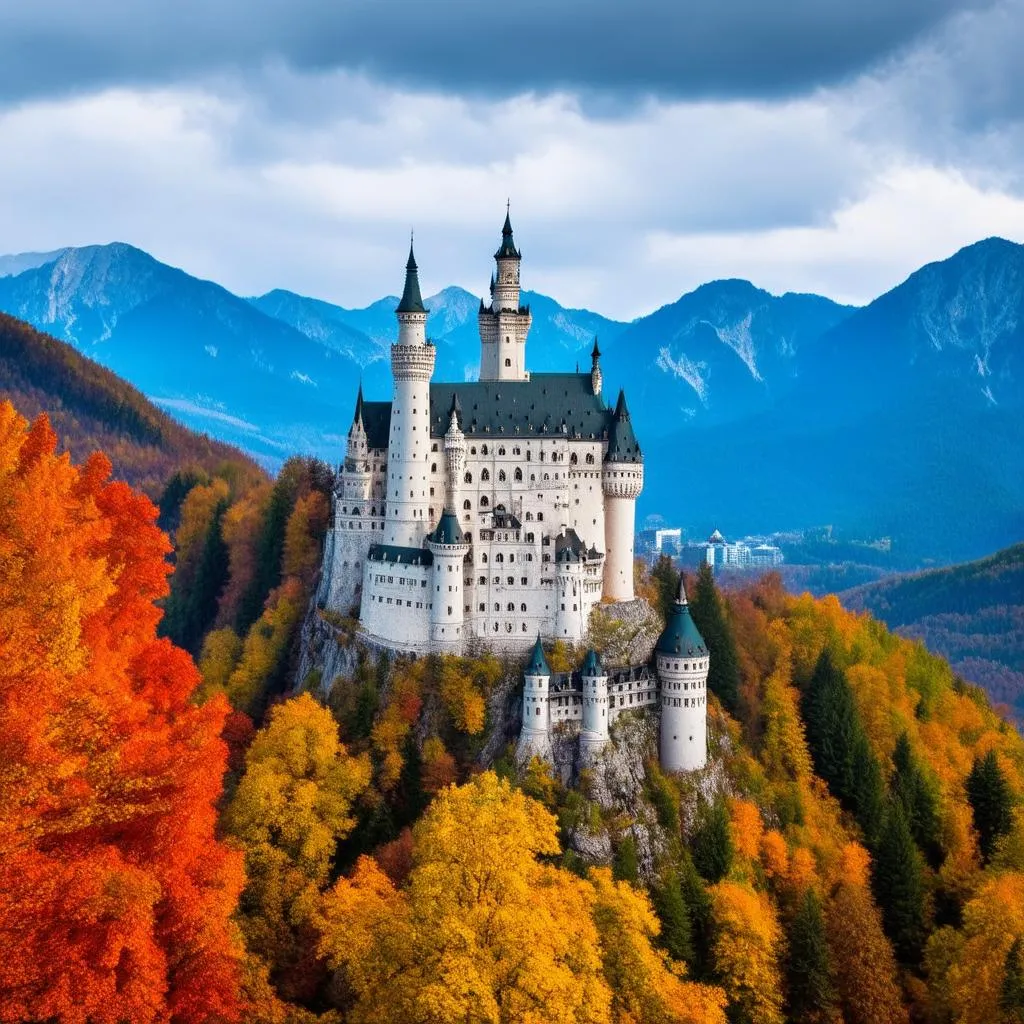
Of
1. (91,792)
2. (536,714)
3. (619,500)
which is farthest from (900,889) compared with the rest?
(91,792)

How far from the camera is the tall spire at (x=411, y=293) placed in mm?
87044

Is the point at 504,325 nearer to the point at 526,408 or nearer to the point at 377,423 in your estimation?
the point at 526,408

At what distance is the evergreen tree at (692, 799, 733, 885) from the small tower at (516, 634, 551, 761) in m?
9.94

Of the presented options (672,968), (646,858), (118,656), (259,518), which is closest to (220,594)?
(259,518)

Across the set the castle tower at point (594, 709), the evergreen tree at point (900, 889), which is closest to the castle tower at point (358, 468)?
the castle tower at point (594, 709)

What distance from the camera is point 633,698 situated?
79625mm

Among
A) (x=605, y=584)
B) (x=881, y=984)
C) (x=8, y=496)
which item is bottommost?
(x=881, y=984)

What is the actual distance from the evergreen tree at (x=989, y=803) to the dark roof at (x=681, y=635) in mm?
22473

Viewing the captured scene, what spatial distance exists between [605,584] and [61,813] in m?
52.5

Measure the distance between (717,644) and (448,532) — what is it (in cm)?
2018

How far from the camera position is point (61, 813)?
39.6 meters

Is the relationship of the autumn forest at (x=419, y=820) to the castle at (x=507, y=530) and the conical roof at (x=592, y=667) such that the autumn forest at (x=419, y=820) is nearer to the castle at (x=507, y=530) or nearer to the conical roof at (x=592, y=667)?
the castle at (x=507, y=530)

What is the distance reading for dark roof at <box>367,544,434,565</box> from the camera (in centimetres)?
8269

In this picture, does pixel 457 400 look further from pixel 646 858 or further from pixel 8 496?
pixel 8 496
